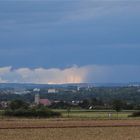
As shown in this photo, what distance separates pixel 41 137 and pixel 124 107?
74.1 meters

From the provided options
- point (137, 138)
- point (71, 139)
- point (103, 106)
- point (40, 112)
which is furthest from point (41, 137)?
point (103, 106)

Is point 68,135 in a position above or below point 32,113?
below

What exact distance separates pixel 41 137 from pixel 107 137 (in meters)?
4.77

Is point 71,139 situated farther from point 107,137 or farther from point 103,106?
point 103,106

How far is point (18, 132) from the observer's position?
46.5m

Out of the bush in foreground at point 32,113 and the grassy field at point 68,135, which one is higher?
the bush in foreground at point 32,113

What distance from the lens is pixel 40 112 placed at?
83.6m

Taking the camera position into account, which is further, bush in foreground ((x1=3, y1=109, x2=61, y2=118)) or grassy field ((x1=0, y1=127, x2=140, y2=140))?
bush in foreground ((x1=3, y1=109, x2=61, y2=118))

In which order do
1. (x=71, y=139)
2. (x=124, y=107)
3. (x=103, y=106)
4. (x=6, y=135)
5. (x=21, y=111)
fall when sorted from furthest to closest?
(x=103, y=106) → (x=124, y=107) → (x=21, y=111) → (x=6, y=135) → (x=71, y=139)

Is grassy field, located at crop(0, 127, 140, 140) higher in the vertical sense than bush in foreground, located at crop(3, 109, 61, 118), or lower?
lower

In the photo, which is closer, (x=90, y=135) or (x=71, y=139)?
(x=71, y=139)

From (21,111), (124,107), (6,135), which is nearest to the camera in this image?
(6,135)

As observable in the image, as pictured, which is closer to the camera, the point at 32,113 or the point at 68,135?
the point at 68,135

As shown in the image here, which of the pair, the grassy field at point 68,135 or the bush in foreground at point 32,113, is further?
the bush in foreground at point 32,113
